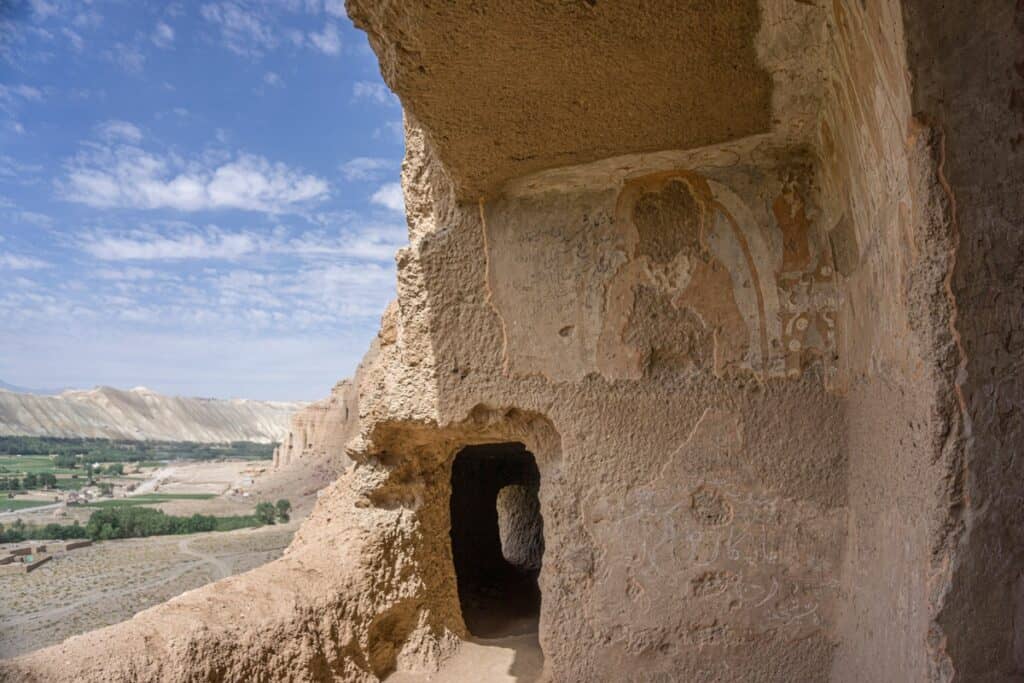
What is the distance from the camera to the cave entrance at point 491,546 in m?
5.38

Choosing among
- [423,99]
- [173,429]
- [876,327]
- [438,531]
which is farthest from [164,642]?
[173,429]

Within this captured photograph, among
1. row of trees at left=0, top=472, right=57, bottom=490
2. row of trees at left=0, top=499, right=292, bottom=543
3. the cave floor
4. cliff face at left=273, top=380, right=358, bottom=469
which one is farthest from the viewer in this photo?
cliff face at left=273, top=380, right=358, bottom=469

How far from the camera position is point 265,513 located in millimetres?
12430

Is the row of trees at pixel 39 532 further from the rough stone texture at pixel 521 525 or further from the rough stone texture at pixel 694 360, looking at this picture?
the rough stone texture at pixel 694 360

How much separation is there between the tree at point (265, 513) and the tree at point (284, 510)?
0.39ft

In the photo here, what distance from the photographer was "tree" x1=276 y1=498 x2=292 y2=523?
12580 mm

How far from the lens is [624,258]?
2922 mm

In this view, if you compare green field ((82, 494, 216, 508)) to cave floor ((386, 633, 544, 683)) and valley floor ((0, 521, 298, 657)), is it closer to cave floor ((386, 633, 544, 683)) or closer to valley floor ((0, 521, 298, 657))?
valley floor ((0, 521, 298, 657))

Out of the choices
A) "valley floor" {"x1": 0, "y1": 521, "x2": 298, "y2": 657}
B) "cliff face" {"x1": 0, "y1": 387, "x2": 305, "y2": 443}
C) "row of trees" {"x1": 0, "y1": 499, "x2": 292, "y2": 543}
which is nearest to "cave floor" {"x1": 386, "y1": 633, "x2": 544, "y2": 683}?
"valley floor" {"x1": 0, "y1": 521, "x2": 298, "y2": 657}

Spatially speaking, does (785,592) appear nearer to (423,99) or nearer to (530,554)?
(423,99)

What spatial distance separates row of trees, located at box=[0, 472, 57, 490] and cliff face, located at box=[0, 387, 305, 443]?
5.17 ft

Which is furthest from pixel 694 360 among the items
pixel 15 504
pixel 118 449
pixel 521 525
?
pixel 118 449

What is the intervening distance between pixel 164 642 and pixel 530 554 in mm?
4995

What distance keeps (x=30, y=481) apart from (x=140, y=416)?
453 inches
